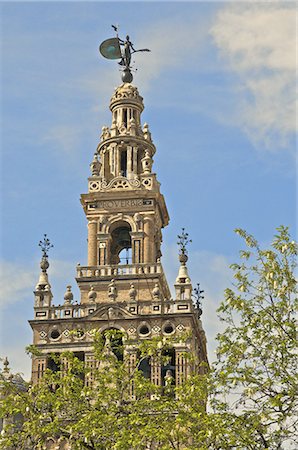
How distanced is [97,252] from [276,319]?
35.8m

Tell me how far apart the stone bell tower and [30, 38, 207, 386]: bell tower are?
0.06 metres

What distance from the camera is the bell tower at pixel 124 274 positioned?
71.2 metres

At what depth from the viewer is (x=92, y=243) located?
76375 mm

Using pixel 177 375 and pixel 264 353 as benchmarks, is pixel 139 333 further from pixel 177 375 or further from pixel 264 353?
pixel 264 353

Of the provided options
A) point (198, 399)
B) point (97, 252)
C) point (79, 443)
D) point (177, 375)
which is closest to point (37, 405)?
point (79, 443)

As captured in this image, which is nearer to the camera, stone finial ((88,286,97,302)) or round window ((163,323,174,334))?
round window ((163,323,174,334))

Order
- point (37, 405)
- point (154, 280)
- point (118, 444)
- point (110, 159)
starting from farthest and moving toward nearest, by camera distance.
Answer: point (110, 159)
point (154, 280)
point (37, 405)
point (118, 444)

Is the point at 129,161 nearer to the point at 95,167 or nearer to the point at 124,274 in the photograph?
the point at 95,167

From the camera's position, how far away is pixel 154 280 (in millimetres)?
73750

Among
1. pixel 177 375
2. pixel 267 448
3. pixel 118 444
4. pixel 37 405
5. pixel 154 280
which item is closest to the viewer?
pixel 267 448

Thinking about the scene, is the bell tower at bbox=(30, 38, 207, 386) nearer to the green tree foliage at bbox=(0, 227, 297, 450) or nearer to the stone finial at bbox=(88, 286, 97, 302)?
the stone finial at bbox=(88, 286, 97, 302)

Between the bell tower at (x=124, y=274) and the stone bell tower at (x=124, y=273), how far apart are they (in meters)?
0.06

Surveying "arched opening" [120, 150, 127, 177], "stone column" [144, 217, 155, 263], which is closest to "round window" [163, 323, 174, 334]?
"stone column" [144, 217, 155, 263]

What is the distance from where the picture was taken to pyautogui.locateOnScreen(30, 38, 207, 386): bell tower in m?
71.2
